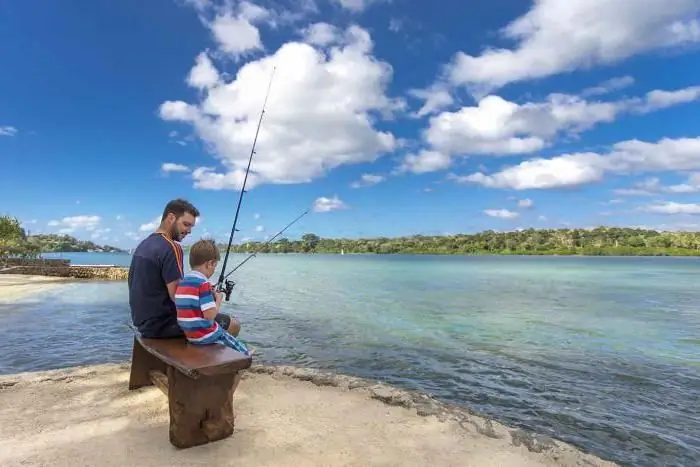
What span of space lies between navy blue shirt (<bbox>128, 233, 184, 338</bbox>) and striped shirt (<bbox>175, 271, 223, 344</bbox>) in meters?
0.53

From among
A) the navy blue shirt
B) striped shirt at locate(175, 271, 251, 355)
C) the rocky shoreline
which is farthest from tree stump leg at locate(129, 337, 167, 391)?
striped shirt at locate(175, 271, 251, 355)

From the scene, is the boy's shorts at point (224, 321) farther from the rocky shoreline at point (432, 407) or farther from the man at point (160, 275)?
the rocky shoreline at point (432, 407)

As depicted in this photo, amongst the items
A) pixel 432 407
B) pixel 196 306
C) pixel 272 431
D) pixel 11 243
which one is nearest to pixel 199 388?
pixel 196 306

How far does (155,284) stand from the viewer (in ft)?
16.3

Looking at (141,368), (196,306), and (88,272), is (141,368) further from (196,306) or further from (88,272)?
(88,272)

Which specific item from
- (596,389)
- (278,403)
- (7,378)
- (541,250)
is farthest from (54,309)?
(541,250)

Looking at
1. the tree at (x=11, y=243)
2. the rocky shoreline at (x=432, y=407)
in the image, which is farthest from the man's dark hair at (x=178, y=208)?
the tree at (x=11, y=243)

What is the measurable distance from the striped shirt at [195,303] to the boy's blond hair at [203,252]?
0.11 meters

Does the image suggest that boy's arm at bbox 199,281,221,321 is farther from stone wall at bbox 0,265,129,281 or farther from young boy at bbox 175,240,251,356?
stone wall at bbox 0,265,129,281

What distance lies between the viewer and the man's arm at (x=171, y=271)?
4.81 meters

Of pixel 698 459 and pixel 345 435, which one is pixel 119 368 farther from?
pixel 698 459

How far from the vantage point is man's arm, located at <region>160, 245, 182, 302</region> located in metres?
4.81

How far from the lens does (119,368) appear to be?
760cm

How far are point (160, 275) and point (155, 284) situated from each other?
0.40 feet
